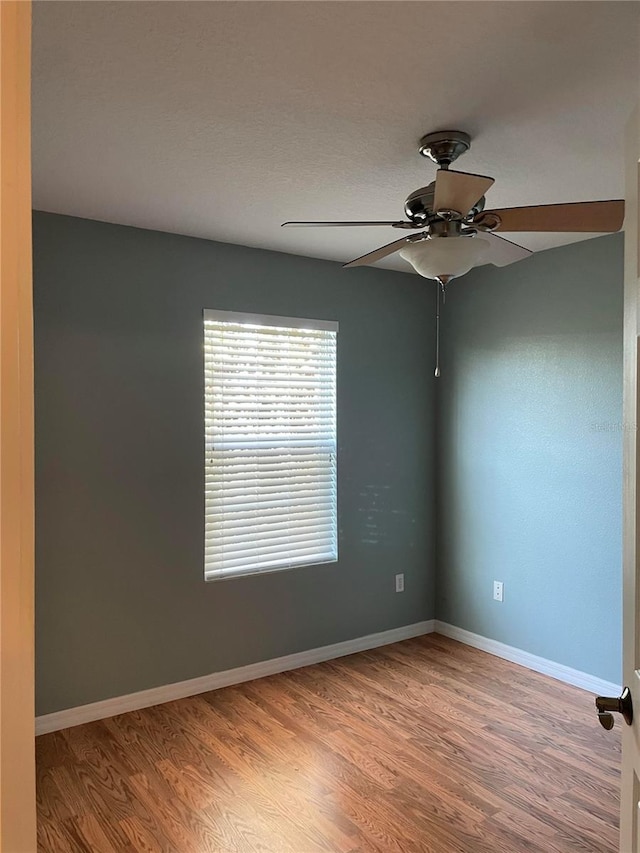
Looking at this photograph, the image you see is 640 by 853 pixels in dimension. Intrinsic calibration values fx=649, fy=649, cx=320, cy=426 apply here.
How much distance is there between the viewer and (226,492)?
3514 millimetres

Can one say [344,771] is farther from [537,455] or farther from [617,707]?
[537,455]

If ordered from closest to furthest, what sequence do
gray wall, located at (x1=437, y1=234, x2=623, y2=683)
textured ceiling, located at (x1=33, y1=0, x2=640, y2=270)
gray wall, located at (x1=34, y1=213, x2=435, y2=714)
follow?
textured ceiling, located at (x1=33, y1=0, x2=640, y2=270) → gray wall, located at (x1=34, y1=213, x2=435, y2=714) → gray wall, located at (x1=437, y1=234, x2=623, y2=683)

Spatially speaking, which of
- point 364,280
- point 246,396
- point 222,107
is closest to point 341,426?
point 246,396

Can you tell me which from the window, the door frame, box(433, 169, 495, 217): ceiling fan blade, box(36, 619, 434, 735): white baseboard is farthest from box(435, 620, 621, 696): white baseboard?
the door frame

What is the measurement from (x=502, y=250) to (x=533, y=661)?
8.28 ft

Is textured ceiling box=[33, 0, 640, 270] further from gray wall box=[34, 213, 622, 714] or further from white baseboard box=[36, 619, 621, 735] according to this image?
white baseboard box=[36, 619, 621, 735]

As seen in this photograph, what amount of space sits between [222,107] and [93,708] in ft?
8.87

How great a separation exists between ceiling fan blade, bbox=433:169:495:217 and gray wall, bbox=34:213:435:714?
1819 millimetres

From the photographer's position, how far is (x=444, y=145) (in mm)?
2154

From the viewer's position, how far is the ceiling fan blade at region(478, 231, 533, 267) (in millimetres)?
2180

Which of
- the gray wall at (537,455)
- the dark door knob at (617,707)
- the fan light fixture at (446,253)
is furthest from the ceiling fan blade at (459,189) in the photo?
the gray wall at (537,455)

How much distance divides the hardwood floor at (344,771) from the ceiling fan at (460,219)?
6.42 feet

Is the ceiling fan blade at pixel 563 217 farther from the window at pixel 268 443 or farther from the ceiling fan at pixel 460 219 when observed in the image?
the window at pixel 268 443

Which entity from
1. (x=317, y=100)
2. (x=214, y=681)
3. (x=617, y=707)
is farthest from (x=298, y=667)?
(x=317, y=100)
